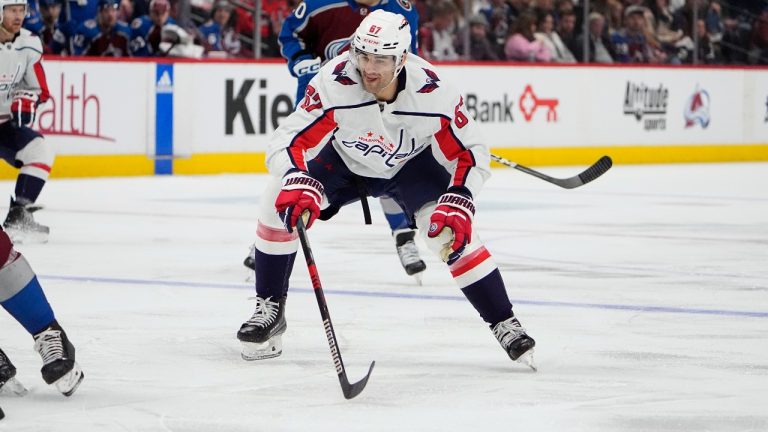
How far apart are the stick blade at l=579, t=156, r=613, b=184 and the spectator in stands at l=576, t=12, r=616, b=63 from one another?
25.8 feet

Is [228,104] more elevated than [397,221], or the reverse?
[397,221]

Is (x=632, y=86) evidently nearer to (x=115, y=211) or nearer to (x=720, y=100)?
(x=720, y=100)

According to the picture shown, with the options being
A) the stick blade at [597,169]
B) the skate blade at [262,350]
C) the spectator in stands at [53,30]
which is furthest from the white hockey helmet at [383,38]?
the spectator in stands at [53,30]

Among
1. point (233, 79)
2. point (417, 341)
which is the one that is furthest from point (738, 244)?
point (233, 79)

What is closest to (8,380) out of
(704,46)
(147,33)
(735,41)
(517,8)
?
(147,33)

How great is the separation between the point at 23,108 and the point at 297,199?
3764mm

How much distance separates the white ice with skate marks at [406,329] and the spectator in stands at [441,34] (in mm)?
4303

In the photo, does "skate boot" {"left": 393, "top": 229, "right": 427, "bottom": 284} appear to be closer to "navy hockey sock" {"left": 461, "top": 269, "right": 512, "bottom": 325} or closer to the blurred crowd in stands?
"navy hockey sock" {"left": 461, "top": 269, "right": 512, "bottom": 325}

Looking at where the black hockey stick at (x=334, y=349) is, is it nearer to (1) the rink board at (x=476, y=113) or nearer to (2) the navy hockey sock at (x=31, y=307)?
(2) the navy hockey sock at (x=31, y=307)

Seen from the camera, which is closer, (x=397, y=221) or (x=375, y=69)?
(x=375, y=69)

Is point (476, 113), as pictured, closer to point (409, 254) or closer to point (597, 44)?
point (597, 44)

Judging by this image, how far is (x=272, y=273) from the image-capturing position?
4293mm

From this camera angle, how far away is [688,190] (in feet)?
35.6

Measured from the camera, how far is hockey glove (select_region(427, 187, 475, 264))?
386 cm
